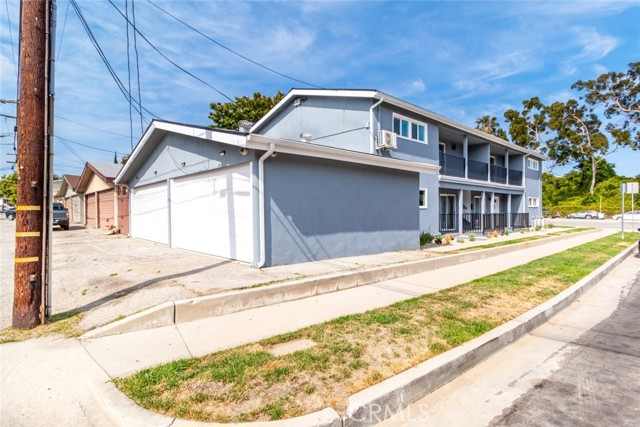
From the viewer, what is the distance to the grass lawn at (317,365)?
8.74 feet

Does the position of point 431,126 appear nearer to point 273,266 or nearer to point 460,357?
point 273,266

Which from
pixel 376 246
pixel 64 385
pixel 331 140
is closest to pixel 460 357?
pixel 64 385

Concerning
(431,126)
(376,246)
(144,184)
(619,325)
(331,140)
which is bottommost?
(619,325)

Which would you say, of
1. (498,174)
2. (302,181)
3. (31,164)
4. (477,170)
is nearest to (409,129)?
(477,170)

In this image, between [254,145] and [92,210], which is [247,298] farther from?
[92,210]

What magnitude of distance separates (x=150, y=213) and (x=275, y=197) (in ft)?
28.0

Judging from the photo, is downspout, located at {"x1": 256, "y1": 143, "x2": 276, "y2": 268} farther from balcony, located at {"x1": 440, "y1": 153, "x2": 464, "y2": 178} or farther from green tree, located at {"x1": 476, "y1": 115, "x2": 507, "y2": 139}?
green tree, located at {"x1": 476, "y1": 115, "x2": 507, "y2": 139}

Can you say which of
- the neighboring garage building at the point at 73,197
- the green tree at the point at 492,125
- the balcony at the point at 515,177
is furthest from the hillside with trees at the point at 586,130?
the neighboring garage building at the point at 73,197

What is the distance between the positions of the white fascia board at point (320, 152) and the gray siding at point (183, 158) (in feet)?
1.73

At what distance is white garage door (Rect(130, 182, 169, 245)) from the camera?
1278cm

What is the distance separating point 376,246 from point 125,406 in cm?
849

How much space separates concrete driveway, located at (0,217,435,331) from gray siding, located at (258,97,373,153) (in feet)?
17.9

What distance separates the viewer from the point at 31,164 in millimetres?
4258

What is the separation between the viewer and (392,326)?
4402 mm
